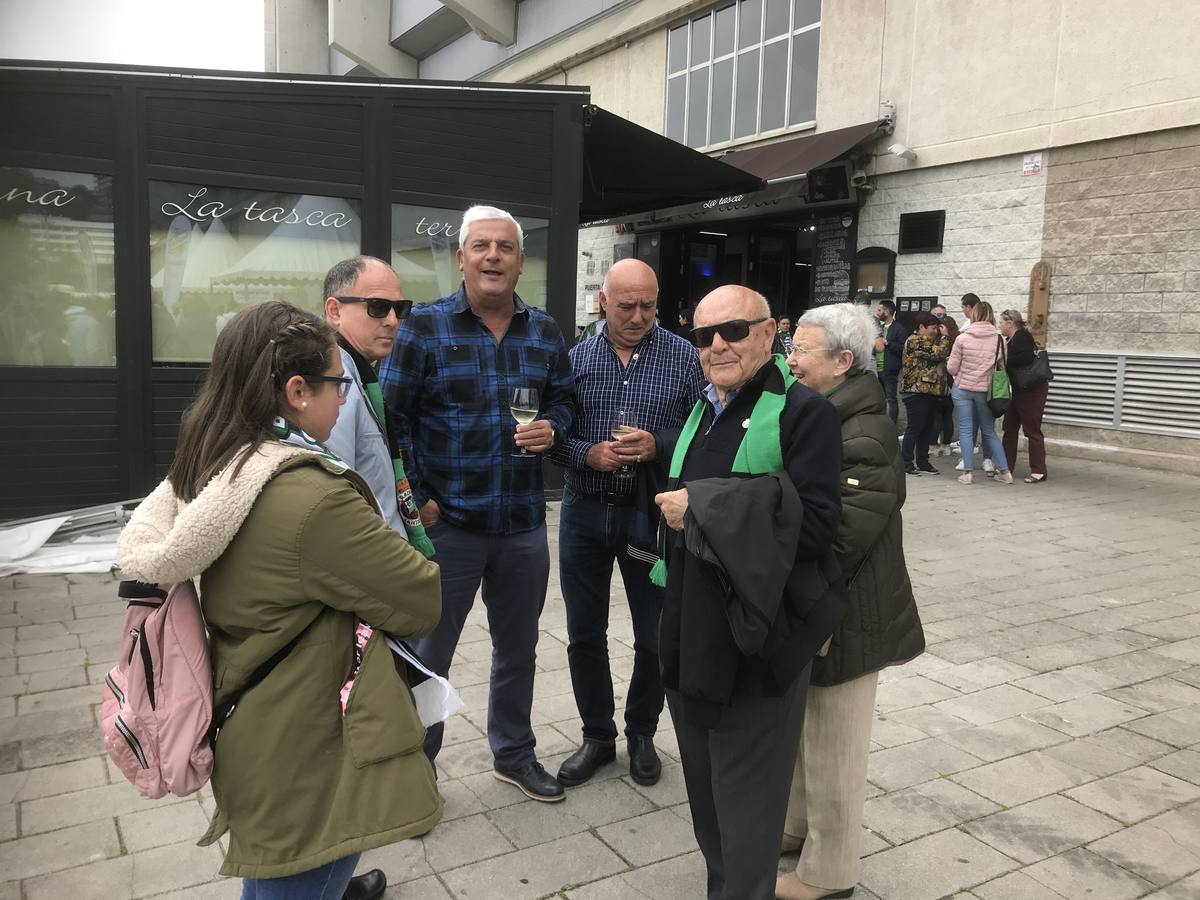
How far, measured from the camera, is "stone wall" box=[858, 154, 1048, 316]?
12.2 metres

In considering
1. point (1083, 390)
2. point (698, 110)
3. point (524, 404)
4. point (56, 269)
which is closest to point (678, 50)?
point (698, 110)

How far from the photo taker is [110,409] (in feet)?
23.6

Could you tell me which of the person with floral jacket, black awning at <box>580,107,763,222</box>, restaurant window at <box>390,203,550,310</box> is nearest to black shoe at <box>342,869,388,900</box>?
restaurant window at <box>390,203,550,310</box>

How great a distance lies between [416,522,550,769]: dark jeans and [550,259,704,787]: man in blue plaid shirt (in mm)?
175

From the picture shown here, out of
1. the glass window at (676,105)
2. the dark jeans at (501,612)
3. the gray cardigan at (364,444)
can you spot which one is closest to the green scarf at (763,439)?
the gray cardigan at (364,444)

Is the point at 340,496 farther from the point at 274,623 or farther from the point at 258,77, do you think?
the point at 258,77

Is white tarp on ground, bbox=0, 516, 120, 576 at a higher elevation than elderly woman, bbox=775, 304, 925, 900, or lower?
lower

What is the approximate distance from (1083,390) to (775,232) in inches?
315

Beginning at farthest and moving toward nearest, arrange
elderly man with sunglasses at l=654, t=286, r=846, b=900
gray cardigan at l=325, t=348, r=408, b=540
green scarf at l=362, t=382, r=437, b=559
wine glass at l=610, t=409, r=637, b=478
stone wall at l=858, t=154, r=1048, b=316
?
1. stone wall at l=858, t=154, r=1048, b=316
2. wine glass at l=610, t=409, r=637, b=478
3. green scarf at l=362, t=382, r=437, b=559
4. gray cardigan at l=325, t=348, r=408, b=540
5. elderly man with sunglasses at l=654, t=286, r=846, b=900

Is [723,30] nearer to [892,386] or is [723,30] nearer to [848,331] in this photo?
[892,386]

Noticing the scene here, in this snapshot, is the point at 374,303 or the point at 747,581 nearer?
the point at 747,581

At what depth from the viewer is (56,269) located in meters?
7.11

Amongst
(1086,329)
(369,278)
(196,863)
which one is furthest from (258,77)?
(1086,329)

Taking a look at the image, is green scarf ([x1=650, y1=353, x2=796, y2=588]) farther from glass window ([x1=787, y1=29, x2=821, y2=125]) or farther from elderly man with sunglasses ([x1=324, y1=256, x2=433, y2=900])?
glass window ([x1=787, y1=29, x2=821, y2=125])
